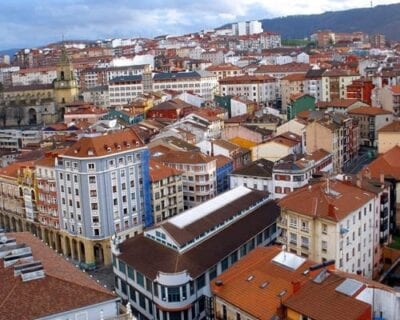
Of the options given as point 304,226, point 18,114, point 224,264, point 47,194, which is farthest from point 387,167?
point 18,114

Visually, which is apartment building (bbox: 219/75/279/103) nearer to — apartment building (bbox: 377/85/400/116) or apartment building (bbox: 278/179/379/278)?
apartment building (bbox: 377/85/400/116)

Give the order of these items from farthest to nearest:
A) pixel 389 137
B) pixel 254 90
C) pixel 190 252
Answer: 1. pixel 254 90
2. pixel 389 137
3. pixel 190 252

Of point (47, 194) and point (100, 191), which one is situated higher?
point (100, 191)

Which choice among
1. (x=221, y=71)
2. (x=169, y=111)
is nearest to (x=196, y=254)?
(x=169, y=111)

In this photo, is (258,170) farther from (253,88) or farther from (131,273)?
(253,88)

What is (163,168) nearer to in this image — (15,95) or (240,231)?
(240,231)

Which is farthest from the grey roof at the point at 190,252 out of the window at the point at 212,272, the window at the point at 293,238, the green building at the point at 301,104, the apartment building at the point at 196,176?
the green building at the point at 301,104

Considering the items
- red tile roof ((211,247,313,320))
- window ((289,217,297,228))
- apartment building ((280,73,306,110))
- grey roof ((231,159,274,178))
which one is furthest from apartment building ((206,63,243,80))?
red tile roof ((211,247,313,320))
